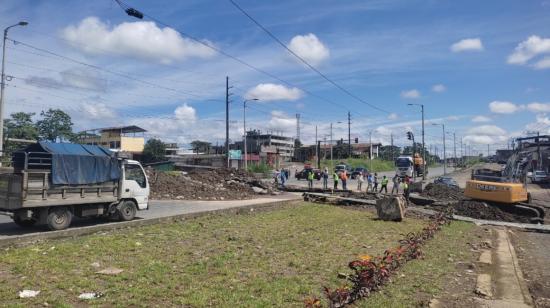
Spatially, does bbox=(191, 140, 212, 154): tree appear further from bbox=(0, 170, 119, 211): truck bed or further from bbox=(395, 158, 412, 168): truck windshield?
bbox=(0, 170, 119, 211): truck bed

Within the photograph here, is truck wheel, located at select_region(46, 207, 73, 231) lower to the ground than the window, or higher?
lower

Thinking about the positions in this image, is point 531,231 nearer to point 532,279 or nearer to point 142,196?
point 532,279

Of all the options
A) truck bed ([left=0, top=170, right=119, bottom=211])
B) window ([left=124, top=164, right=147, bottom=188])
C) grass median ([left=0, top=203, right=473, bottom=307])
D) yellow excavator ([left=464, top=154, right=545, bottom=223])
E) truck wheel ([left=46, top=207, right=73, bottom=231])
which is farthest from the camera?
yellow excavator ([left=464, top=154, right=545, bottom=223])

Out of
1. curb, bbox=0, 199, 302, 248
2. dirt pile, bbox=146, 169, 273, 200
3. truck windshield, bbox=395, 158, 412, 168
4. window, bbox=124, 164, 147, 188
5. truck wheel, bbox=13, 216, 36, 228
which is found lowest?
curb, bbox=0, 199, 302, 248

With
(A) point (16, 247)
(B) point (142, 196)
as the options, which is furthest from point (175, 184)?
(A) point (16, 247)

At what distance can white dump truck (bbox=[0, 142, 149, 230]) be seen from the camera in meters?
13.3

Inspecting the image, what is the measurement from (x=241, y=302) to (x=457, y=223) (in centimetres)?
1571

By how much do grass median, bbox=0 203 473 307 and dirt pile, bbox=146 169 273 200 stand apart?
1317 centimetres

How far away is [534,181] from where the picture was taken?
60.8m

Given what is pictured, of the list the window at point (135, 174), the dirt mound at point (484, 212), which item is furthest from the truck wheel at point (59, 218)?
the dirt mound at point (484, 212)

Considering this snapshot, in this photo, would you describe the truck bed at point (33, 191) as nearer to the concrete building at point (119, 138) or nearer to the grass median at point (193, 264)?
the grass median at point (193, 264)

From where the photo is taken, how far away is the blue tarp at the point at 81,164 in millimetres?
14023

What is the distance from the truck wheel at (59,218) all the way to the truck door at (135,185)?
2264 mm

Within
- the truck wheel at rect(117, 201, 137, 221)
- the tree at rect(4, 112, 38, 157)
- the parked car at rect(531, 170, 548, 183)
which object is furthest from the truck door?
the tree at rect(4, 112, 38, 157)
